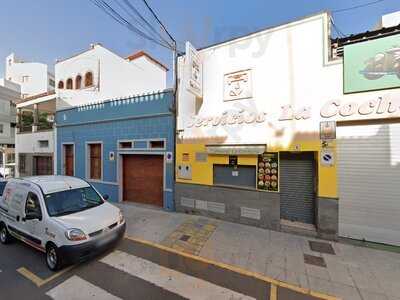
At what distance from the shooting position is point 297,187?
6547 millimetres

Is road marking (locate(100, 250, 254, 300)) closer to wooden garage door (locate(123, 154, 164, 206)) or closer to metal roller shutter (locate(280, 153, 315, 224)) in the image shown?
metal roller shutter (locate(280, 153, 315, 224))

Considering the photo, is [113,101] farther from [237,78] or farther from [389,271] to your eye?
[389,271]

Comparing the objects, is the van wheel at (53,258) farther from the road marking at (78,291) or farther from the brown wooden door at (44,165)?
the brown wooden door at (44,165)

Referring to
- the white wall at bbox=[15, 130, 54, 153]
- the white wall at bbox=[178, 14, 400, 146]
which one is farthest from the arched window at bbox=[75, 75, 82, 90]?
the white wall at bbox=[178, 14, 400, 146]

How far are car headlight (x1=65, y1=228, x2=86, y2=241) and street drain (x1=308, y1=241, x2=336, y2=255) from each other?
5223mm

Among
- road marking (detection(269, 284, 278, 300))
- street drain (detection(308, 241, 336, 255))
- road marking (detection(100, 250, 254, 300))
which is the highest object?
road marking (detection(100, 250, 254, 300))

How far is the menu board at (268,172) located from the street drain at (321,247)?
1659 mm

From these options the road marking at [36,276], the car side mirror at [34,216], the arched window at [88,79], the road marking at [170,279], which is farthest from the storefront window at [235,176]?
the arched window at [88,79]

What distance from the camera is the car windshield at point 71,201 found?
4.74m

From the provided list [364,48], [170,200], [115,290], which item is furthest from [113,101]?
[364,48]

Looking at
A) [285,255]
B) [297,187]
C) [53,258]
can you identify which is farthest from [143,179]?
[285,255]

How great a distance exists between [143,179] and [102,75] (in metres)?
8.74

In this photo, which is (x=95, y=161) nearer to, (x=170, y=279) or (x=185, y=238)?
(x=185, y=238)

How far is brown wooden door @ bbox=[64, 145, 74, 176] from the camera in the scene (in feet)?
38.6
